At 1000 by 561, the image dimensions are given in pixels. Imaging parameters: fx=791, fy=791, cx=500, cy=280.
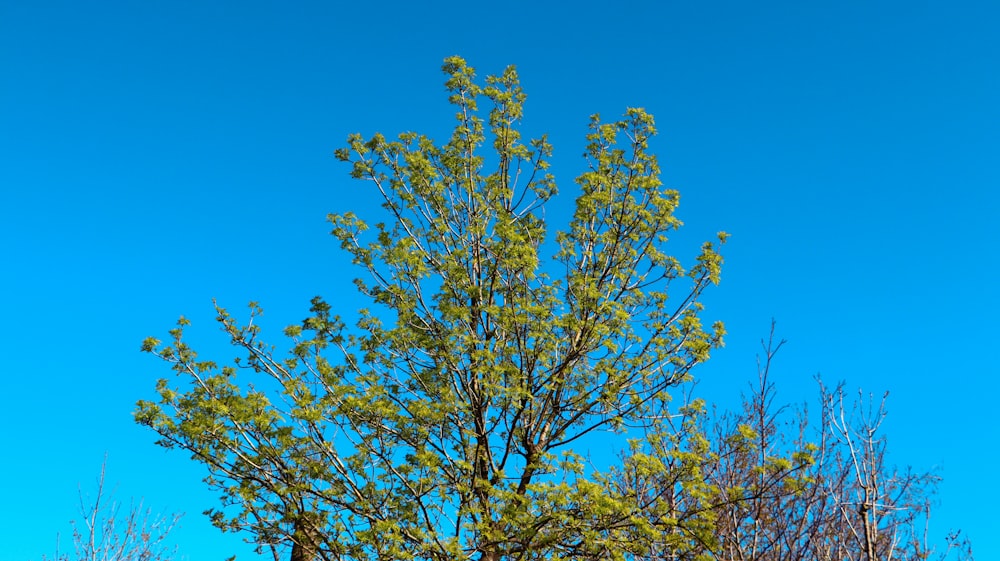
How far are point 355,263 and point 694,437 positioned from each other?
4658 mm

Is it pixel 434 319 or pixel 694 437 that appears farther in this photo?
pixel 434 319

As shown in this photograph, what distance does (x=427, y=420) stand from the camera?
898 cm

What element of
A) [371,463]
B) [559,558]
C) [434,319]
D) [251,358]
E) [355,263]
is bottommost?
[559,558]

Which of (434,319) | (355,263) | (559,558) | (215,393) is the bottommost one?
(559,558)

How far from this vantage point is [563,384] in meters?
9.61

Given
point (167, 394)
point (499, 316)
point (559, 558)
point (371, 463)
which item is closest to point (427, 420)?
point (371, 463)

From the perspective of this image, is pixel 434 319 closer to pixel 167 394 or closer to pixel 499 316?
pixel 499 316

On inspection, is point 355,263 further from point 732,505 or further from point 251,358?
point 732,505

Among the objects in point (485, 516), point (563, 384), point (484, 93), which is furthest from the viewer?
point (484, 93)

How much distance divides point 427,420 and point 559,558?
2.11 metres

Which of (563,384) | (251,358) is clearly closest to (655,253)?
(563,384)

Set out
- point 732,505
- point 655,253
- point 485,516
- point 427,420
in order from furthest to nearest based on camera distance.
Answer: point 655,253 < point 427,420 < point 485,516 < point 732,505

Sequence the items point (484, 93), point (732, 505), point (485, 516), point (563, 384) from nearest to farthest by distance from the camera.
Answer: point (732, 505) → point (485, 516) → point (563, 384) → point (484, 93)

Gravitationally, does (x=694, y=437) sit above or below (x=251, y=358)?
below
